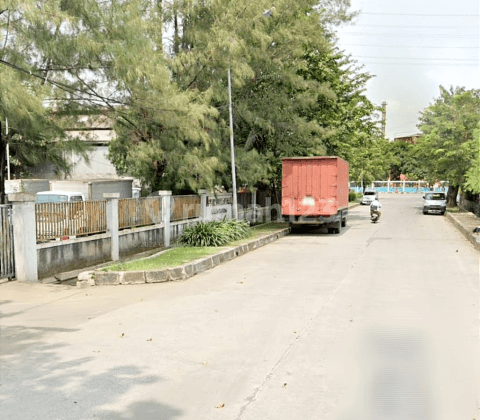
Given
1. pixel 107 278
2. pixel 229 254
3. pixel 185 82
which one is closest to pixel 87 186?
pixel 185 82

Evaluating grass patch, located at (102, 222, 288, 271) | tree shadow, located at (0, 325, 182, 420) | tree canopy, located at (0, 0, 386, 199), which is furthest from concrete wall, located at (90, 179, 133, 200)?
tree shadow, located at (0, 325, 182, 420)

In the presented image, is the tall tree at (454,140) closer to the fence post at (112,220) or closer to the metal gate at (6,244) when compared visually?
the fence post at (112,220)

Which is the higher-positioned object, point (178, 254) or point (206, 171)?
point (206, 171)

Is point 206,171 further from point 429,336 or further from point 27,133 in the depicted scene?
point 429,336

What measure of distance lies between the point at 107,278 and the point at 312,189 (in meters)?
11.1

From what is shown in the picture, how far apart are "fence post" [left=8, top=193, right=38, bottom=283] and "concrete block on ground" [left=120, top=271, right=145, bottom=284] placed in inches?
69.0

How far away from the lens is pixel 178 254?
12719 millimetres

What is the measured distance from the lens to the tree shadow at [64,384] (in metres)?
4.07

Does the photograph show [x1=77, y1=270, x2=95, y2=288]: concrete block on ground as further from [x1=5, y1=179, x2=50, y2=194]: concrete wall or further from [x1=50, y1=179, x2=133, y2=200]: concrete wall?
[x1=5, y1=179, x2=50, y2=194]: concrete wall

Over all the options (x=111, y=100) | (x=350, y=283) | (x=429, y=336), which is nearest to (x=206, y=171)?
(x=111, y=100)

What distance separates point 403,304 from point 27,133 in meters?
10.0

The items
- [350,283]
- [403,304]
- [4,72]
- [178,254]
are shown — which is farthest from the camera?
[178,254]

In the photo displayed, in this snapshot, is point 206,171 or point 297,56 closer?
point 206,171

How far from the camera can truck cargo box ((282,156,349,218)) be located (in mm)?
19266
